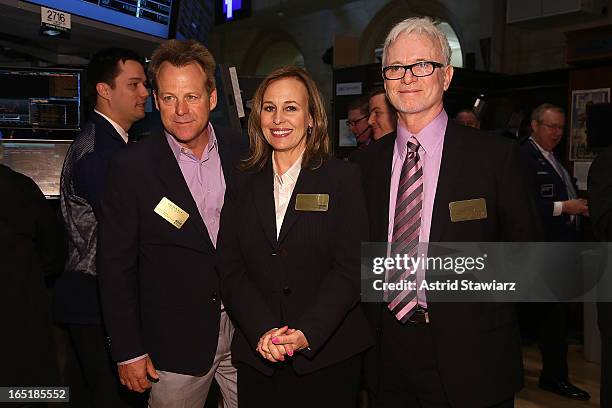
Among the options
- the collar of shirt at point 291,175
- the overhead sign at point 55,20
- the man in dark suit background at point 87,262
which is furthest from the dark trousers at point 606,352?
the overhead sign at point 55,20

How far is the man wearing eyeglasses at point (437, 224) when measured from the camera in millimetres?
1653

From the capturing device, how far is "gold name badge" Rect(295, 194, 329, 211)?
5.83 ft

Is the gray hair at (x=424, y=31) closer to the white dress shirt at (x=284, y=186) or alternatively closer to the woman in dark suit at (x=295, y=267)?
the woman in dark suit at (x=295, y=267)

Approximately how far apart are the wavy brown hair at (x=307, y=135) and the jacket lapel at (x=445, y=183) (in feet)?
1.24

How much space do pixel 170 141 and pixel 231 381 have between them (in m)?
0.86

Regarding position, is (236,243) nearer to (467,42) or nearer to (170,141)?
(170,141)

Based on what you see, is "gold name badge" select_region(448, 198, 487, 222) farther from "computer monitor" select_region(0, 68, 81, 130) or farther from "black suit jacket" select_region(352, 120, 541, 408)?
"computer monitor" select_region(0, 68, 81, 130)

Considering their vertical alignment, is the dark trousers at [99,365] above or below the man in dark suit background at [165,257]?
below

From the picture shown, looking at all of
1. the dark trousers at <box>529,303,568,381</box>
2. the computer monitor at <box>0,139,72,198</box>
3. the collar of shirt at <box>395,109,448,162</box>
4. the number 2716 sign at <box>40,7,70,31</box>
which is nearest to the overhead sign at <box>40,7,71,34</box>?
the number 2716 sign at <box>40,7,70,31</box>

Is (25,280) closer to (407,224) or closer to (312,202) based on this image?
(312,202)

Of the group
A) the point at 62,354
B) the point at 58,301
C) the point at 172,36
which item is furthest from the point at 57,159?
the point at 62,354

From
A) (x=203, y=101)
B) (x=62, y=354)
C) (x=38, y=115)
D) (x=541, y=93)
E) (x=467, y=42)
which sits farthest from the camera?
(x=467, y=42)

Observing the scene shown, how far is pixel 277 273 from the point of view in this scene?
1.78 meters

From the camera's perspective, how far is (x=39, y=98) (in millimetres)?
3123
